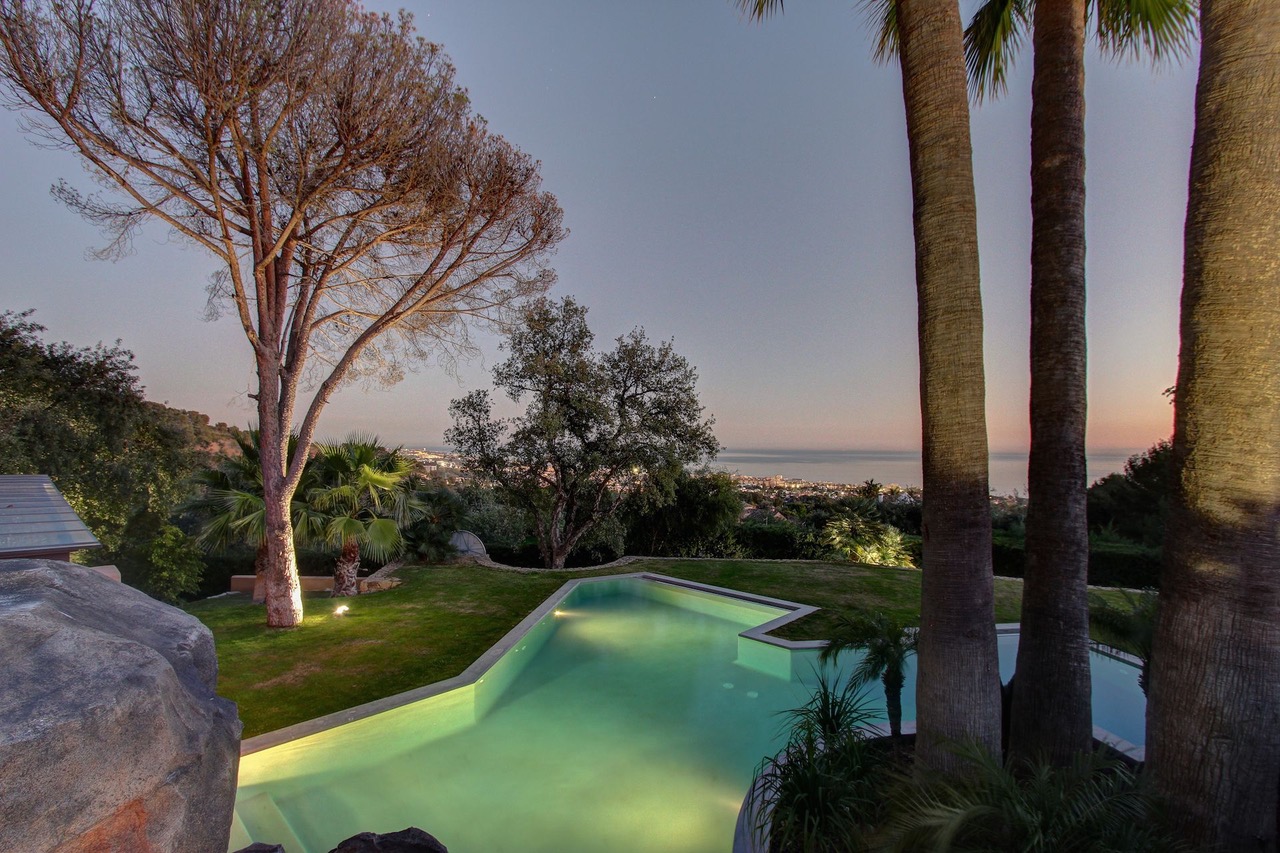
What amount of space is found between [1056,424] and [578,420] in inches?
387

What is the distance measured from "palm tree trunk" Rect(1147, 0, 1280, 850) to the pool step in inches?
179

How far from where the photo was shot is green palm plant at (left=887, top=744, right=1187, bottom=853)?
5.77ft

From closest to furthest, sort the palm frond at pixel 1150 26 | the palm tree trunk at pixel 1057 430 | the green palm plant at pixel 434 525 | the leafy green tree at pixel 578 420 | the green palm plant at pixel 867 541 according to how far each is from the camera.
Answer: the palm tree trunk at pixel 1057 430 < the palm frond at pixel 1150 26 < the green palm plant at pixel 434 525 < the leafy green tree at pixel 578 420 < the green palm plant at pixel 867 541

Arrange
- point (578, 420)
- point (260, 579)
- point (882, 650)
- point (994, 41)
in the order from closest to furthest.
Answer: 1. point (882, 650)
2. point (994, 41)
3. point (260, 579)
4. point (578, 420)

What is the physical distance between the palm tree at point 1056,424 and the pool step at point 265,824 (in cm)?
432

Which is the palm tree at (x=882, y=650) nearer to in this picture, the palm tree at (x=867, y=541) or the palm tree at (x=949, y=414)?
the palm tree at (x=949, y=414)

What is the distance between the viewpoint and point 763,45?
9.15 metres

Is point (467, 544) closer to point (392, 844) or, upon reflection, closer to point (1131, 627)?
point (392, 844)

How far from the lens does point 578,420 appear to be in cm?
Result: 1209

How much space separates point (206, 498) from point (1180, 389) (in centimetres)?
1187

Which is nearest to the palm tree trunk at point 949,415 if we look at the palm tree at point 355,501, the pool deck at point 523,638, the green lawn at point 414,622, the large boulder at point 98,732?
the pool deck at point 523,638

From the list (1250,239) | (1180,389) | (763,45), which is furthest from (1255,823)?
(763,45)

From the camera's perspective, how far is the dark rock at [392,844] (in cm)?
270

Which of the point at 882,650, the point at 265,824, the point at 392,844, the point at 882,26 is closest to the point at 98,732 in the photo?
the point at 392,844
